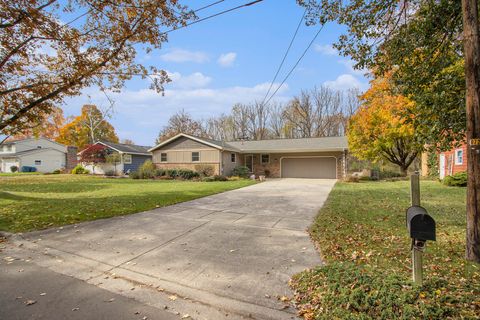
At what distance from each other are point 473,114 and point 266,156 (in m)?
20.5

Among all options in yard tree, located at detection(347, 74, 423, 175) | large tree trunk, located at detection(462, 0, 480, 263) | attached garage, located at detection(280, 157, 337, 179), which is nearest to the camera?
large tree trunk, located at detection(462, 0, 480, 263)

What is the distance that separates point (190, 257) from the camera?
4133mm

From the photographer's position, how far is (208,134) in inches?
1652

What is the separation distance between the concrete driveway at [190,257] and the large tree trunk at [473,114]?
2.24m

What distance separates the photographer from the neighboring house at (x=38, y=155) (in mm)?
35688

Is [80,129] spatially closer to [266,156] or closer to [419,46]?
[266,156]

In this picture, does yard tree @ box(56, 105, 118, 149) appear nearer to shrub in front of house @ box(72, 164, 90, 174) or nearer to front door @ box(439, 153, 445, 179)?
A: shrub in front of house @ box(72, 164, 90, 174)

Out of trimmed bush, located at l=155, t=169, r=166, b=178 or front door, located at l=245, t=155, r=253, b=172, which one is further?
front door, located at l=245, t=155, r=253, b=172

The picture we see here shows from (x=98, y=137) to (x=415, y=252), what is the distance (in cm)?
5160

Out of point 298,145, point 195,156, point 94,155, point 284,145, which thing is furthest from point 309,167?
point 94,155

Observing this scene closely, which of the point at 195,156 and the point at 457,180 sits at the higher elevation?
the point at 195,156

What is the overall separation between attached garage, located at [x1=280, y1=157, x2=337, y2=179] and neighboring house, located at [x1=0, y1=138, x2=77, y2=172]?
30319 mm

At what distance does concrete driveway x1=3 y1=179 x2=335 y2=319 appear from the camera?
293 centimetres

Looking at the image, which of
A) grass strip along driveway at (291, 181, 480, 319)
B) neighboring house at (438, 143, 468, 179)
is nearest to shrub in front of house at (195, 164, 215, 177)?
grass strip along driveway at (291, 181, 480, 319)
